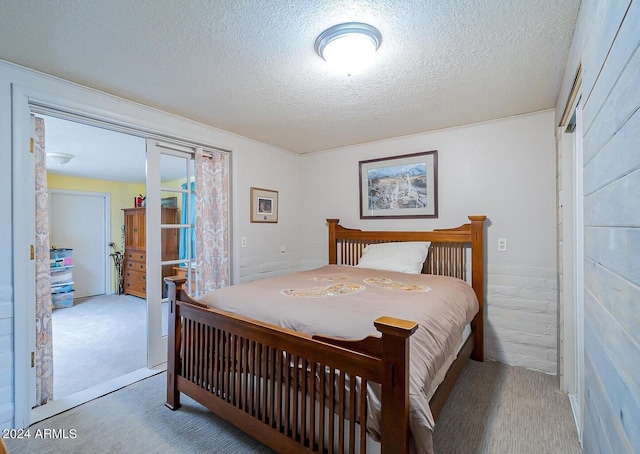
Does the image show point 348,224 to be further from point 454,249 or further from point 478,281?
point 478,281

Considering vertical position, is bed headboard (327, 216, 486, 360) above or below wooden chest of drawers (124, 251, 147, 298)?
above

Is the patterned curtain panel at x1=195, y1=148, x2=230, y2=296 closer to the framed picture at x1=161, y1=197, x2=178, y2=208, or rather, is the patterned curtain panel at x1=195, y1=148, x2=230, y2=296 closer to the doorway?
the framed picture at x1=161, y1=197, x2=178, y2=208

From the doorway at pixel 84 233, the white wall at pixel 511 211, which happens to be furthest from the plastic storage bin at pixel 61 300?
the white wall at pixel 511 211

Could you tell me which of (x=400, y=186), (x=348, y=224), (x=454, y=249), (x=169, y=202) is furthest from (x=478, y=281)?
(x=169, y=202)

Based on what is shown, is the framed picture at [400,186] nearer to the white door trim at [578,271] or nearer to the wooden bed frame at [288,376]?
the white door trim at [578,271]

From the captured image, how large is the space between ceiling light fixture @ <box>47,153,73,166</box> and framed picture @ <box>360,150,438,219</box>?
3.68 m

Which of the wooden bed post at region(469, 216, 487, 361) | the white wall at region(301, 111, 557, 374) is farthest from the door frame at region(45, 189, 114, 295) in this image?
the wooden bed post at region(469, 216, 487, 361)

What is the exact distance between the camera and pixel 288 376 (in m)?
1.43

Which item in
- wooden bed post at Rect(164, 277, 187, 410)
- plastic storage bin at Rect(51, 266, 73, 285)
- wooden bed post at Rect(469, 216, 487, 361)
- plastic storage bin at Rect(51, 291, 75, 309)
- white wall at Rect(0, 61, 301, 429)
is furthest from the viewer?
plastic storage bin at Rect(51, 266, 73, 285)

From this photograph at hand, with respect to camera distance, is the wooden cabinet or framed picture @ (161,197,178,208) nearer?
framed picture @ (161,197,178,208)

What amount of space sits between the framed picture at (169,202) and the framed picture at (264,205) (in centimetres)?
78

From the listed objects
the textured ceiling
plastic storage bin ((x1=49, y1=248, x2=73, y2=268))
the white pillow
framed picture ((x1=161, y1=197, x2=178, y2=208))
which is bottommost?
plastic storage bin ((x1=49, y1=248, x2=73, y2=268))

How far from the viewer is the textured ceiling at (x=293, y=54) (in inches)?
53.9

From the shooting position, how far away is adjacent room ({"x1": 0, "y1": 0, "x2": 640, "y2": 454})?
3.73ft
